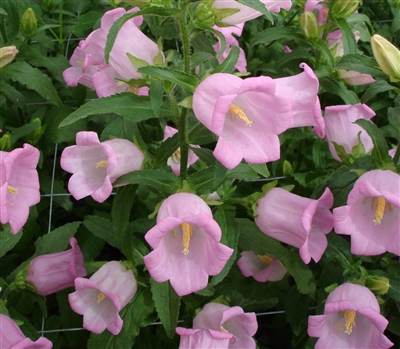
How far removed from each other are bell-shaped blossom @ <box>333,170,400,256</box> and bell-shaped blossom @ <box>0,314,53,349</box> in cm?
111

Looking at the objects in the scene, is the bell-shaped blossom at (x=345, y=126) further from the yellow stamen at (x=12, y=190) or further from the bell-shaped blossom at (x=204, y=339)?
the yellow stamen at (x=12, y=190)

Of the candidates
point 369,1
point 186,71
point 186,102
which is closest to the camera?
point 186,102

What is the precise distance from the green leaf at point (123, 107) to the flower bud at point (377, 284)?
105 centimetres

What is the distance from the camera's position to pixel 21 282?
2.21m

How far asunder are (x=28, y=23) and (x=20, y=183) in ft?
3.16

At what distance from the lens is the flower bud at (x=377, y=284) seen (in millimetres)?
2033

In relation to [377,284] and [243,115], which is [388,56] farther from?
[377,284]

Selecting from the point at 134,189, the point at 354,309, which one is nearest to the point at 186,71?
the point at 134,189

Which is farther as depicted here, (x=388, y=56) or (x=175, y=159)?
(x=175, y=159)

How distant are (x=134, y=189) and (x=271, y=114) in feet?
2.11

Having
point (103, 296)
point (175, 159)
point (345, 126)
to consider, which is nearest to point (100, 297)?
point (103, 296)

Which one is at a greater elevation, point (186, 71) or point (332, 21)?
point (186, 71)

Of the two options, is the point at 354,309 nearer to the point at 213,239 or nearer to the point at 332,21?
the point at 213,239

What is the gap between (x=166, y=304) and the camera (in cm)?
198
